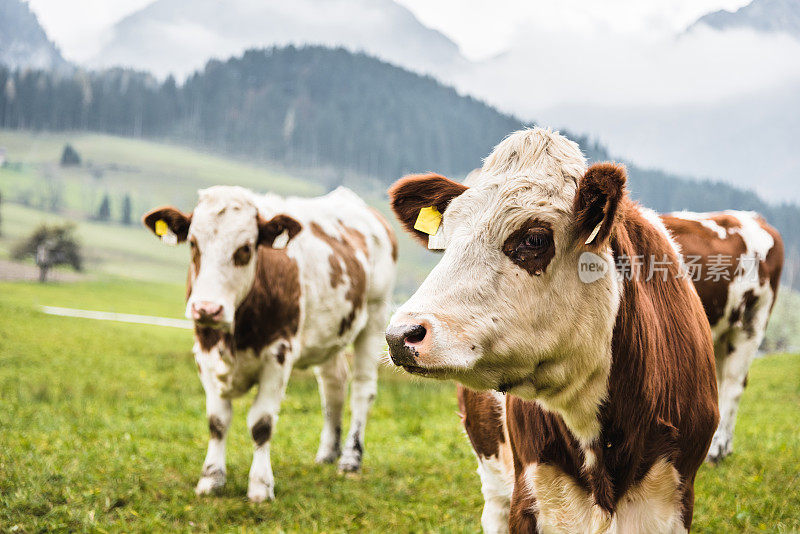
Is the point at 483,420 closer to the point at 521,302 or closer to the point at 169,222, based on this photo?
the point at 521,302

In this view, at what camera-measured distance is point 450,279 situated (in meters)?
2.44

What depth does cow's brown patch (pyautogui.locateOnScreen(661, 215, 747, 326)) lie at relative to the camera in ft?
20.9

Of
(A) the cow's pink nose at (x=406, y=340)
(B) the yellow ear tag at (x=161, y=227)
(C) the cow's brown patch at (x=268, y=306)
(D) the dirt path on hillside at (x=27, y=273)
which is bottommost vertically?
(D) the dirt path on hillside at (x=27, y=273)

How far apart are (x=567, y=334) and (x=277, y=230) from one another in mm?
4112

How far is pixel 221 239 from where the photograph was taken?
588 centimetres

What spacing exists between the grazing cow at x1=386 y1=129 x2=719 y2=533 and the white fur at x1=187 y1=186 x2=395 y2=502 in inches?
123

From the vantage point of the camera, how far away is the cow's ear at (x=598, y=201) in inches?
92.8

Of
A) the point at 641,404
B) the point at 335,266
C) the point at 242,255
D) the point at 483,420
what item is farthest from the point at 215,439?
the point at 641,404

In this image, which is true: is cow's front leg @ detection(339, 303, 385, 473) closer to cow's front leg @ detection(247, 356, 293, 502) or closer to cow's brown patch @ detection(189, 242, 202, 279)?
cow's front leg @ detection(247, 356, 293, 502)

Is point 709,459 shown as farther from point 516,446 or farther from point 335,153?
point 335,153

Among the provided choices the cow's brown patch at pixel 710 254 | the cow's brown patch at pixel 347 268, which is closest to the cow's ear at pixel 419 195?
the cow's brown patch at pixel 710 254

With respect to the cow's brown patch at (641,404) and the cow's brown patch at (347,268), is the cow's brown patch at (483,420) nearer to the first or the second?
the cow's brown patch at (641,404)

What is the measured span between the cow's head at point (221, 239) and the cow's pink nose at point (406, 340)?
361 cm

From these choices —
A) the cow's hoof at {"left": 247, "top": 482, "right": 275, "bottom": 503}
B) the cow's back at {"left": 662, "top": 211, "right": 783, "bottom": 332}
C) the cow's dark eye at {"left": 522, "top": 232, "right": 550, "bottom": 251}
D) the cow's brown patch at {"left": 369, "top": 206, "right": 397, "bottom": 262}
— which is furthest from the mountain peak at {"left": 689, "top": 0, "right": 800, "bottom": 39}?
the cow's dark eye at {"left": 522, "top": 232, "right": 550, "bottom": 251}
